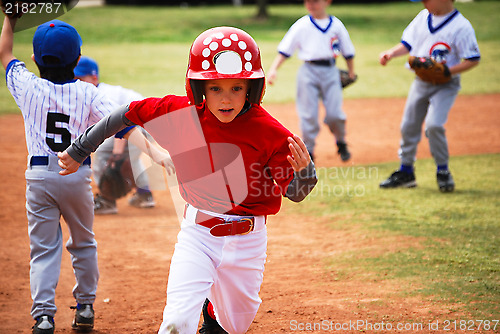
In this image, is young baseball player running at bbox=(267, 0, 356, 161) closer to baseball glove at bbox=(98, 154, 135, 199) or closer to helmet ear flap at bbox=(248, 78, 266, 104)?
baseball glove at bbox=(98, 154, 135, 199)

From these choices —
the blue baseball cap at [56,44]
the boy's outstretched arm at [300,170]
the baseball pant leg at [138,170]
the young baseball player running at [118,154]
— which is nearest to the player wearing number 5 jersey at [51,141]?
the blue baseball cap at [56,44]

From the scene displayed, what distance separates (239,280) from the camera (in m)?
3.06

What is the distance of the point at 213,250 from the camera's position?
9.86ft

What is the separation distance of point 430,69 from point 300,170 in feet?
12.8

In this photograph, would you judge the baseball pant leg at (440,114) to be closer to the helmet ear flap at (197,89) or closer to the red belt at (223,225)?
the red belt at (223,225)

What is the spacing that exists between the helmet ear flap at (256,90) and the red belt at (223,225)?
1.97 feet

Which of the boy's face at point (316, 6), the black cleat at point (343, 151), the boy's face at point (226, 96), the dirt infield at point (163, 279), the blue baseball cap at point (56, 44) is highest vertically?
the boy's face at point (316, 6)

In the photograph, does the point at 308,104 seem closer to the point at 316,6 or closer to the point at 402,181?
the point at 316,6

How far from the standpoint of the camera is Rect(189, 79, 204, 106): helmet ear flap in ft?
9.68

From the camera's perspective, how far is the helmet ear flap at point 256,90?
9.72 feet

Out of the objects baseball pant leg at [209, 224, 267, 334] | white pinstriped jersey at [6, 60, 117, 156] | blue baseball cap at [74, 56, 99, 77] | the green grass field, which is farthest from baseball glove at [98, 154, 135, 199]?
baseball pant leg at [209, 224, 267, 334]

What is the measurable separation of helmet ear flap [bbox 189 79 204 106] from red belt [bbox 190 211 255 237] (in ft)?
1.87

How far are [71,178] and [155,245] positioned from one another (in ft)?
6.47

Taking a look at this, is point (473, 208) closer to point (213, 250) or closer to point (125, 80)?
point (213, 250)
